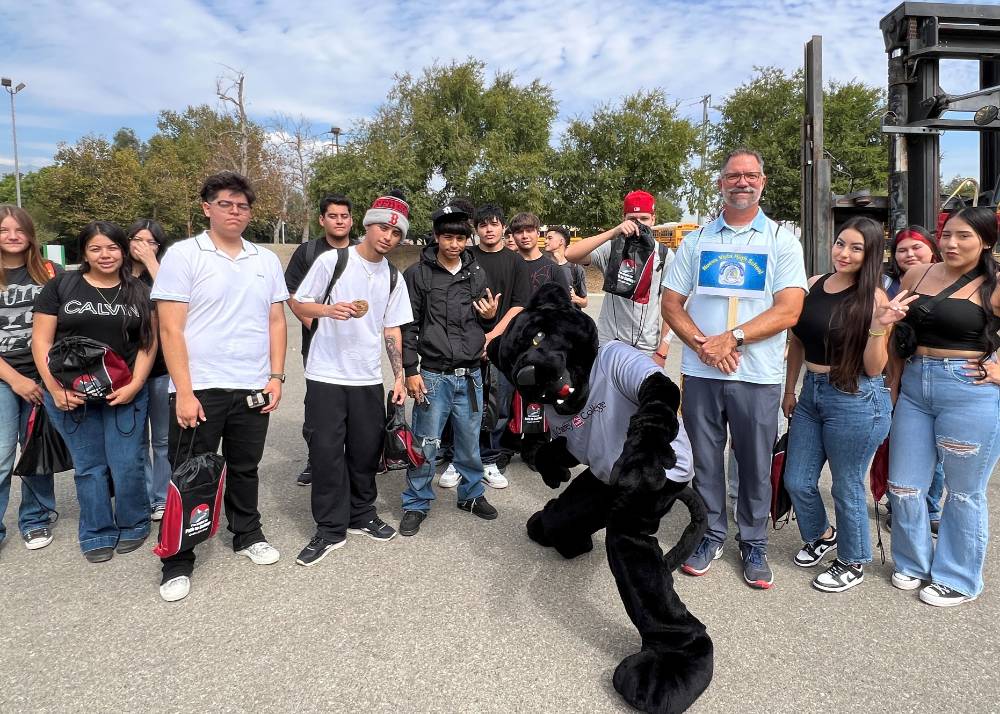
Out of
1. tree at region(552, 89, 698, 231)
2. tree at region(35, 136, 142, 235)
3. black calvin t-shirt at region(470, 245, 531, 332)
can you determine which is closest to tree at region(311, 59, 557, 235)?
tree at region(552, 89, 698, 231)

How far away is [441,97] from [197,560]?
35.5 m

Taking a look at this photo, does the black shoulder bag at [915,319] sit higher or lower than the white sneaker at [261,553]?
higher

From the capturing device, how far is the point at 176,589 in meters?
3.28

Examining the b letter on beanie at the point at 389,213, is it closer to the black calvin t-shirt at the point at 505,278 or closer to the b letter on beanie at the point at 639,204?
the black calvin t-shirt at the point at 505,278

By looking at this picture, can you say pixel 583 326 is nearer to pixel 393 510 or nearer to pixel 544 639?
pixel 544 639

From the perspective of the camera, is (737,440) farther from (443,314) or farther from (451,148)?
(451,148)

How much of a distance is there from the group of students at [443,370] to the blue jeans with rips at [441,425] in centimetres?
1

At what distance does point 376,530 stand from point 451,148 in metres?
31.9

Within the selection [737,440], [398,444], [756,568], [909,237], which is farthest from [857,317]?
[398,444]

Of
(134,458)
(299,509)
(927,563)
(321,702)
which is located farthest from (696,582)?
(134,458)

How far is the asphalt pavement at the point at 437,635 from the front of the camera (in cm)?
250

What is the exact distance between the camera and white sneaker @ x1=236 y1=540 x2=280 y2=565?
12.0 feet

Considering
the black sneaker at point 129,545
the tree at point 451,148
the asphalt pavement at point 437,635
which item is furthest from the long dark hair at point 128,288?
the tree at point 451,148

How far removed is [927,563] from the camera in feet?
11.0
